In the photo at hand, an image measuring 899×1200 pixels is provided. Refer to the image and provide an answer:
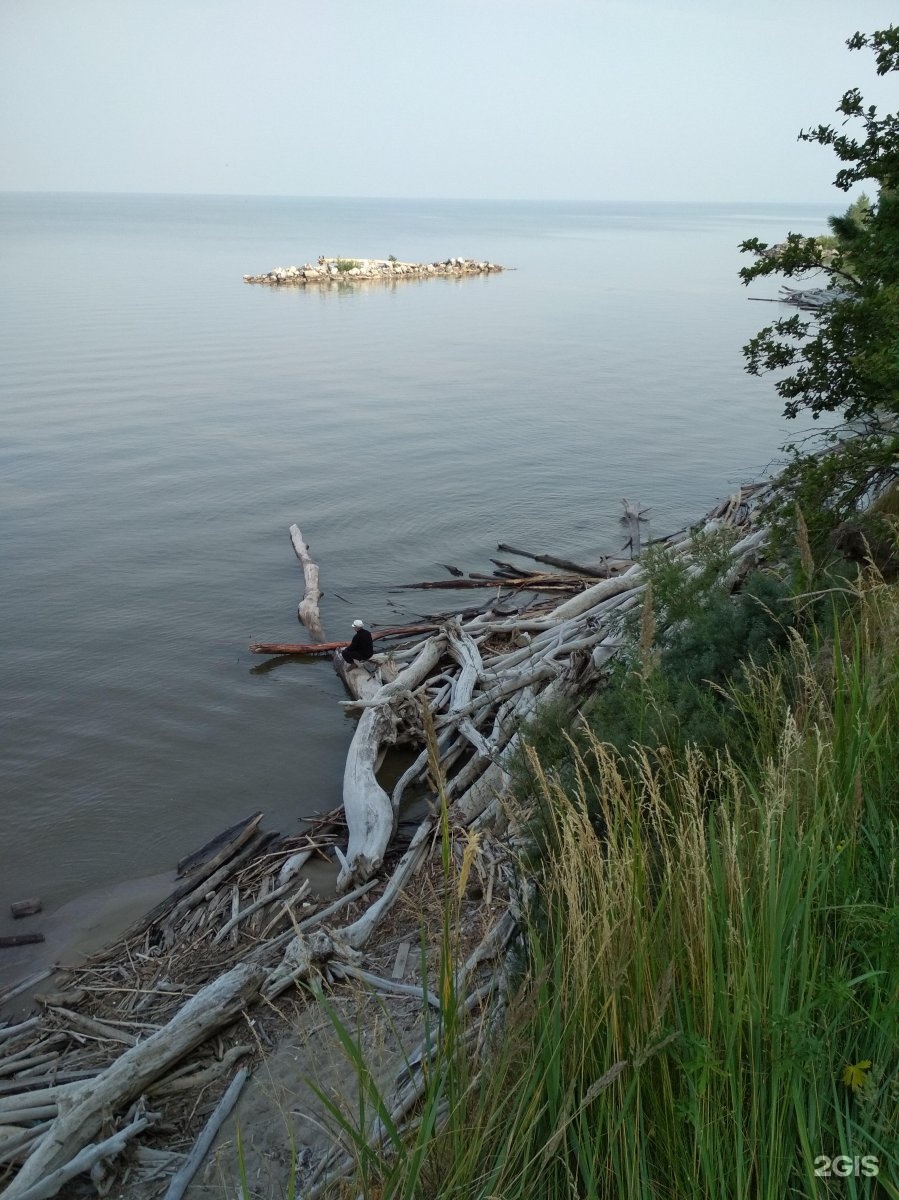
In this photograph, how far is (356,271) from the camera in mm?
67625

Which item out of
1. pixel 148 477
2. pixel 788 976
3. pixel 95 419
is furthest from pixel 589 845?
Result: pixel 95 419

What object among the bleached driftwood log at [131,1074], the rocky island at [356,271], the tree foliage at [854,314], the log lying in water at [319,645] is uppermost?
the rocky island at [356,271]

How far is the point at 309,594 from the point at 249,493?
6.54 meters

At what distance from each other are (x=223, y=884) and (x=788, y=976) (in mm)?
6891

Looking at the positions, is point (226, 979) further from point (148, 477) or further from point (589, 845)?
point (148, 477)

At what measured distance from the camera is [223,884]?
342 inches

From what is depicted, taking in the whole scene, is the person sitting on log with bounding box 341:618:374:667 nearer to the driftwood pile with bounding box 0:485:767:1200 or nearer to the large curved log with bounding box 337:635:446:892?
the driftwood pile with bounding box 0:485:767:1200

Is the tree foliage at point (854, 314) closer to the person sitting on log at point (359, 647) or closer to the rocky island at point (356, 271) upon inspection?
the person sitting on log at point (359, 647)

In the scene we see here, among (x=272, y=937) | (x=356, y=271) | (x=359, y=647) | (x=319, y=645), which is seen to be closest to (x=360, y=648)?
(x=359, y=647)

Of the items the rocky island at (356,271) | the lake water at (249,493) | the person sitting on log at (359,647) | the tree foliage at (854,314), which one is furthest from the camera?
the rocky island at (356,271)

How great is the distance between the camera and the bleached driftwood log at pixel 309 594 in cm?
1464

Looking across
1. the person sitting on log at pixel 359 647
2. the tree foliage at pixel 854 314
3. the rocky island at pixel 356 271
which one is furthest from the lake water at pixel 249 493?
the rocky island at pixel 356 271

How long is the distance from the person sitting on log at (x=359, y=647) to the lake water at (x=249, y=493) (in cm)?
75

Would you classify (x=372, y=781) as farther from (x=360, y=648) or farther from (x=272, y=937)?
(x=360, y=648)
